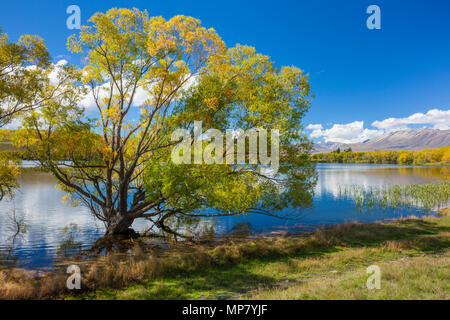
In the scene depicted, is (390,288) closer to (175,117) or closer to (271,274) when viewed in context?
(271,274)

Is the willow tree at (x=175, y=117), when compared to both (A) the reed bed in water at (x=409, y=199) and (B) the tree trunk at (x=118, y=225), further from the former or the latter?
(A) the reed bed in water at (x=409, y=199)

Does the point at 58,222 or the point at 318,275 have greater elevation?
the point at 318,275

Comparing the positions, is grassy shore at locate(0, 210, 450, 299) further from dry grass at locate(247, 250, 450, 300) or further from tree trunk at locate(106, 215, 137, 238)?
tree trunk at locate(106, 215, 137, 238)

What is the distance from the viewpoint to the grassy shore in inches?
326

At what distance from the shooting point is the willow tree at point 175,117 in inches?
708

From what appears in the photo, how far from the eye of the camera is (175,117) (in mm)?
19703

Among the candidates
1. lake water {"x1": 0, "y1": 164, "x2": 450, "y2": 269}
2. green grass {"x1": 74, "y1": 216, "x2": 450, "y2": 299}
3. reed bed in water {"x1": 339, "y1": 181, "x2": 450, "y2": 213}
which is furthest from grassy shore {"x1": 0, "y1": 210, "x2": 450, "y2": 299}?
reed bed in water {"x1": 339, "y1": 181, "x2": 450, "y2": 213}

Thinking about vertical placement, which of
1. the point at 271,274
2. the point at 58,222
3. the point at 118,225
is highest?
the point at 118,225

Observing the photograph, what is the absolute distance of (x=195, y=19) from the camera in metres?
18.0

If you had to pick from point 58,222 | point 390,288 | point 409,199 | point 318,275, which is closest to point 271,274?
point 318,275

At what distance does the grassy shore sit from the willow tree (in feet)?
13.8

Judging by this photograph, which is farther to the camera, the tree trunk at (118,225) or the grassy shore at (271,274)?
the tree trunk at (118,225)

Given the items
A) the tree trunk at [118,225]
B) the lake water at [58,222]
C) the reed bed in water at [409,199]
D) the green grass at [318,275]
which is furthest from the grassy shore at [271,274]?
the reed bed in water at [409,199]

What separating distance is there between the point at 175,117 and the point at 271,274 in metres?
13.3
